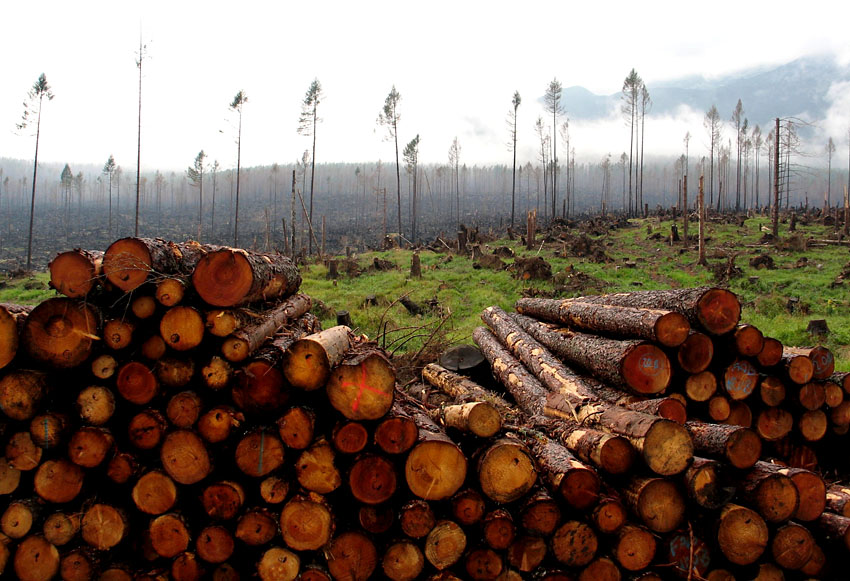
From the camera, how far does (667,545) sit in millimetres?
2850

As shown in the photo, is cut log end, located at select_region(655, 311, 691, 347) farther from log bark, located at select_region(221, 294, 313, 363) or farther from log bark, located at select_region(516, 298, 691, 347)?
log bark, located at select_region(221, 294, 313, 363)

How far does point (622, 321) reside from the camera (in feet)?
15.1

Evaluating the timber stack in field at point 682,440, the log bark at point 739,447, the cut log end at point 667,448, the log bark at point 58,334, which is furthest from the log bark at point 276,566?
the log bark at point 739,447

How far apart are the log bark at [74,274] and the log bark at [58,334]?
115 millimetres

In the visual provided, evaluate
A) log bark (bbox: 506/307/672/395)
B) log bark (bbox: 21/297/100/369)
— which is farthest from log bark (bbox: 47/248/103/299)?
log bark (bbox: 506/307/672/395)

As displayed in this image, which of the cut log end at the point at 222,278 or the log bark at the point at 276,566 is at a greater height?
the cut log end at the point at 222,278

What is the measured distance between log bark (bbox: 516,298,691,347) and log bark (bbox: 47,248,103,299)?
4419 millimetres

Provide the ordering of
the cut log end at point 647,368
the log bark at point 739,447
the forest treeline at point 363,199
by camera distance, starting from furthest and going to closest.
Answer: the forest treeline at point 363,199, the cut log end at point 647,368, the log bark at point 739,447

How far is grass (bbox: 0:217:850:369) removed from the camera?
33.5 feet

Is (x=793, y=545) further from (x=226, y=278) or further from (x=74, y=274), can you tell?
(x=74, y=274)

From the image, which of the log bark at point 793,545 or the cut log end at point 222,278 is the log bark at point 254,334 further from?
the log bark at point 793,545

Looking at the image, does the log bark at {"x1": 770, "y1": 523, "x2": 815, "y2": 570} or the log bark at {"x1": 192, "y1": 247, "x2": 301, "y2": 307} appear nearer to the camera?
the log bark at {"x1": 770, "y1": 523, "x2": 815, "y2": 570}

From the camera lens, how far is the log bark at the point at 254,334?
3.09 meters

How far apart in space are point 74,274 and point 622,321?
4.68 metres
